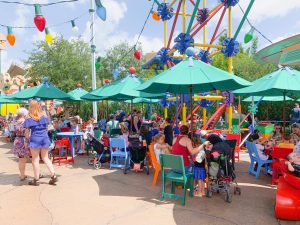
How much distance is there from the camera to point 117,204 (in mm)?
5133

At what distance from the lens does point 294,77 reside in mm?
6566

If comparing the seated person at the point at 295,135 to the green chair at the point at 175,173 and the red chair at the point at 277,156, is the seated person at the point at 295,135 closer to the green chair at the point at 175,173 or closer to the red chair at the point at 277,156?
the red chair at the point at 277,156

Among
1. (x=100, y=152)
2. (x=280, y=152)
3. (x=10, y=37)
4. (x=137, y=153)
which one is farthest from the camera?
(x=10, y=37)

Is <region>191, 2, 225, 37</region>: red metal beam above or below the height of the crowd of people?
above

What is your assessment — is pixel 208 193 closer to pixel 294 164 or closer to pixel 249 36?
pixel 294 164

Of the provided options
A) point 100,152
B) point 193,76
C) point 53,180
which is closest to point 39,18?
point 100,152

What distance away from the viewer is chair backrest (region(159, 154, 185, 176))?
16.6 feet

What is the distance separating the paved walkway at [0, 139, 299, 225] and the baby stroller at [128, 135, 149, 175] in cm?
59

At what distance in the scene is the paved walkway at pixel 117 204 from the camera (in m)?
4.46

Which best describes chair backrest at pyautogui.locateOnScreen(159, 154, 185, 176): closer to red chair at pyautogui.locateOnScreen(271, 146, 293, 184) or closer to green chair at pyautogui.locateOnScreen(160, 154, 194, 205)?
green chair at pyautogui.locateOnScreen(160, 154, 194, 205)

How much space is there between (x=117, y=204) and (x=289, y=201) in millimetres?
2646

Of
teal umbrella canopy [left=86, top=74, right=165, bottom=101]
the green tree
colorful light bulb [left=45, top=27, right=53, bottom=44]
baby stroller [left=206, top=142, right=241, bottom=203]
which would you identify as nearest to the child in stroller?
baby stroller [left=206, top=142, right=241, bottom=203]

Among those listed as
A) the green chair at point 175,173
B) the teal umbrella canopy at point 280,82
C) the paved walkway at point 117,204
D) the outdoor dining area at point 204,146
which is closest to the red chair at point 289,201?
the outdoor dining area at point 204,146

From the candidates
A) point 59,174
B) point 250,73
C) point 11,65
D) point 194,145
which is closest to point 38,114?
point 59,174
